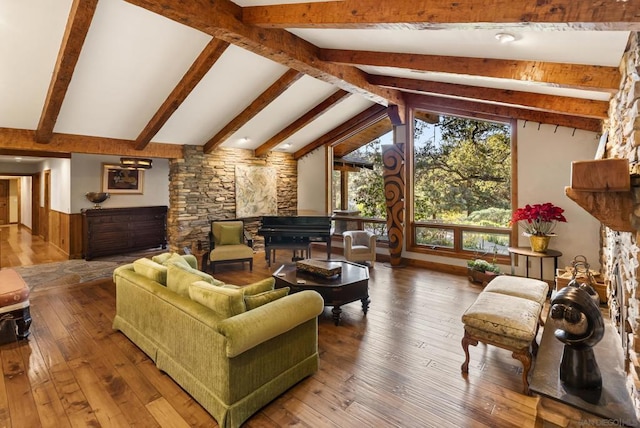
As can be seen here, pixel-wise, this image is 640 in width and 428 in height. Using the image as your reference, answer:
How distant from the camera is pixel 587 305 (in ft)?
7.30

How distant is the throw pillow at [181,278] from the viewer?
2.80 meters

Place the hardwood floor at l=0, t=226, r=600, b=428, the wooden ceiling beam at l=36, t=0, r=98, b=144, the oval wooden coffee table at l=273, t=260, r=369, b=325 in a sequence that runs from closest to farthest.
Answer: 1. the hardwood floor at l=0, t=226, r=600, b=428
2. the wooden ceiling beam at l=36, t=0, r=98, b=144
3. the oval wooden coffee table at l=273, t=260, r=369, b=325

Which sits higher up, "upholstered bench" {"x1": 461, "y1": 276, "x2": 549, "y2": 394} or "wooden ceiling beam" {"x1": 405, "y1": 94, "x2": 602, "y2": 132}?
"wooden ceiling beam" {"x1": 405, "y1": 94, "x2": 602, "y2": 132}

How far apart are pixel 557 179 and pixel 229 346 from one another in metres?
5.31

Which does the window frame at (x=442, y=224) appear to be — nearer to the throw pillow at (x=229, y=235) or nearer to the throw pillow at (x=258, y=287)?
the throw pillow at (x=229, y=235)

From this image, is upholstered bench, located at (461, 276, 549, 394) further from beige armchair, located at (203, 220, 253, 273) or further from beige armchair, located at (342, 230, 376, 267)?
beige armchair, located at (203, 220, 253, 273)

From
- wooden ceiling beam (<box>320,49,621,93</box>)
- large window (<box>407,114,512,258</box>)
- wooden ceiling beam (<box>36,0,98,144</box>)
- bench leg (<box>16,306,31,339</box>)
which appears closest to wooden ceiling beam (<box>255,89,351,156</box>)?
large window (<box>407,114,512,258</box>)

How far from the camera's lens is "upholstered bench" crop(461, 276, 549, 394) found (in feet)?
8.41

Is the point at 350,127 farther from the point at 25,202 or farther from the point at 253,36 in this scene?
the point at 25,202

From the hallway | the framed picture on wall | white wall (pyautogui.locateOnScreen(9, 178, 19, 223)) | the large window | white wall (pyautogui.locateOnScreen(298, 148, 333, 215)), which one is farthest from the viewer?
white wall (pyautogui.locateOnScreen(9, 178, 19, 223))

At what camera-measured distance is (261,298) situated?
261 cm

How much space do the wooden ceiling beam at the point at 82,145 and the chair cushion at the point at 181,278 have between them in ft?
12.4

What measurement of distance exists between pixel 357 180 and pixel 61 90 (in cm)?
580

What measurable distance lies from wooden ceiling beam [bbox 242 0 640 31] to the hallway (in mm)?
7374
